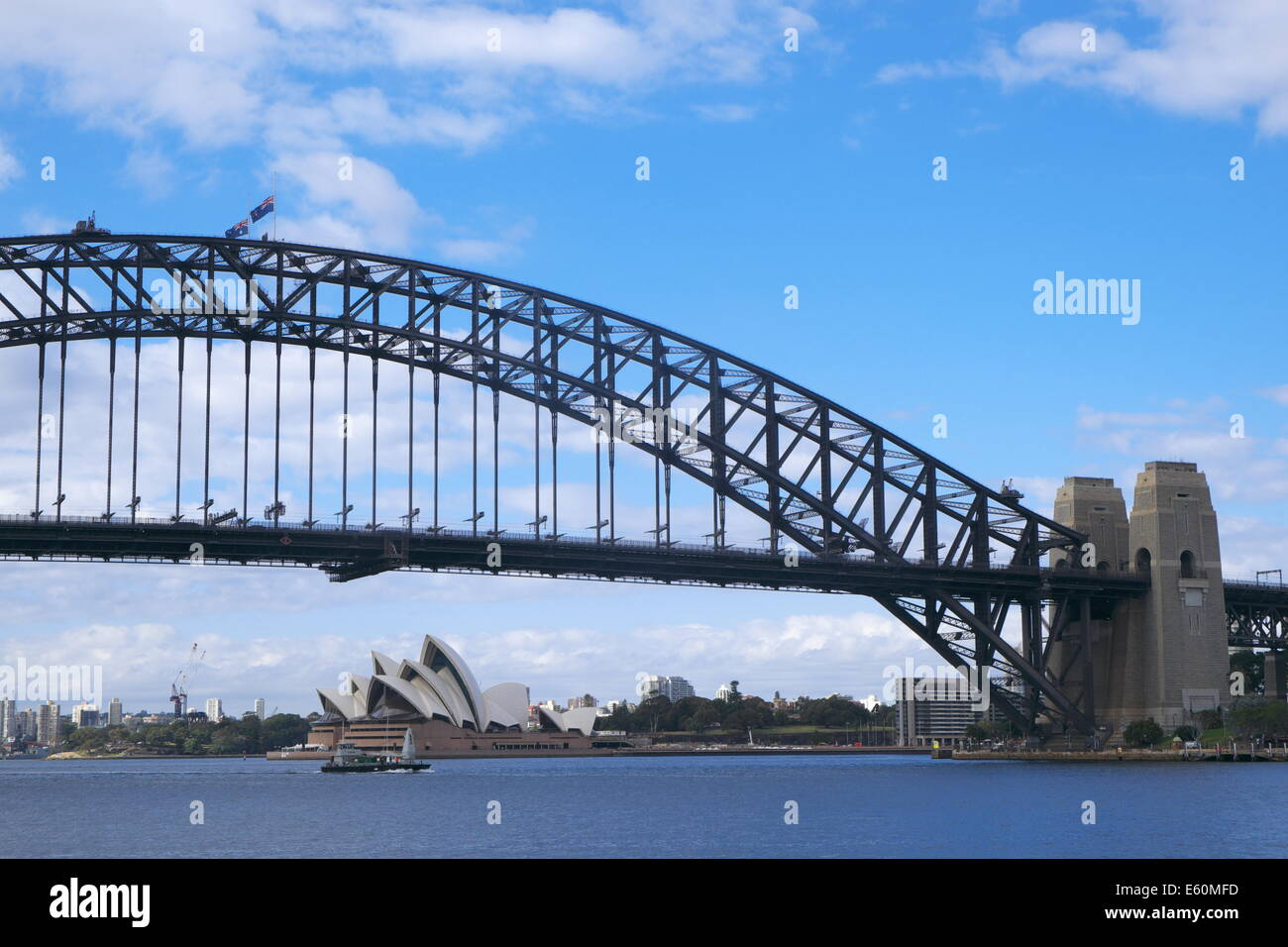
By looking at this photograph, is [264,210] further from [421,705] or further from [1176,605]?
[421,705]

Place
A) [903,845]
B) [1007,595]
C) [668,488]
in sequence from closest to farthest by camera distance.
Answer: [903,845] → [668,488] → [1007,595]

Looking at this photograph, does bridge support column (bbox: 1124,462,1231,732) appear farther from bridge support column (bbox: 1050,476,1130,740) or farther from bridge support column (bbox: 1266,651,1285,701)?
bridge support column (bbox: 1266,651,1285,701)

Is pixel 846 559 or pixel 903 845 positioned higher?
pixel 846 559

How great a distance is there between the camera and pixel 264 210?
83000 millimetres

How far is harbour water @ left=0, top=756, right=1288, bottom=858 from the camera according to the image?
156ft

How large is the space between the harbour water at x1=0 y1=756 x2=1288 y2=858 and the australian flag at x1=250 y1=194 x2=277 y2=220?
98.6 feet

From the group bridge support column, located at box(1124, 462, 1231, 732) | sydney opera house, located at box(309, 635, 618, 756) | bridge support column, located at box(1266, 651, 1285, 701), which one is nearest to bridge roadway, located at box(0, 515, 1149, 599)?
bridge support column, located at box(1124, 462, 1231, 732)

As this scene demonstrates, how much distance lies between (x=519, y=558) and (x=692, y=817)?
30039 millimetres

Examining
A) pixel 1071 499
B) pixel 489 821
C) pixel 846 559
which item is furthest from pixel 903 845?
pixel 1071 499

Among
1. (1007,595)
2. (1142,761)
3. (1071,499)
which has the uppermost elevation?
(1071,499)

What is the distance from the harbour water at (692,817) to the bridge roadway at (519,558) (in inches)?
478

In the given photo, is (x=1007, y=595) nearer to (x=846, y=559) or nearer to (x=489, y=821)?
(x=846, y=559)
